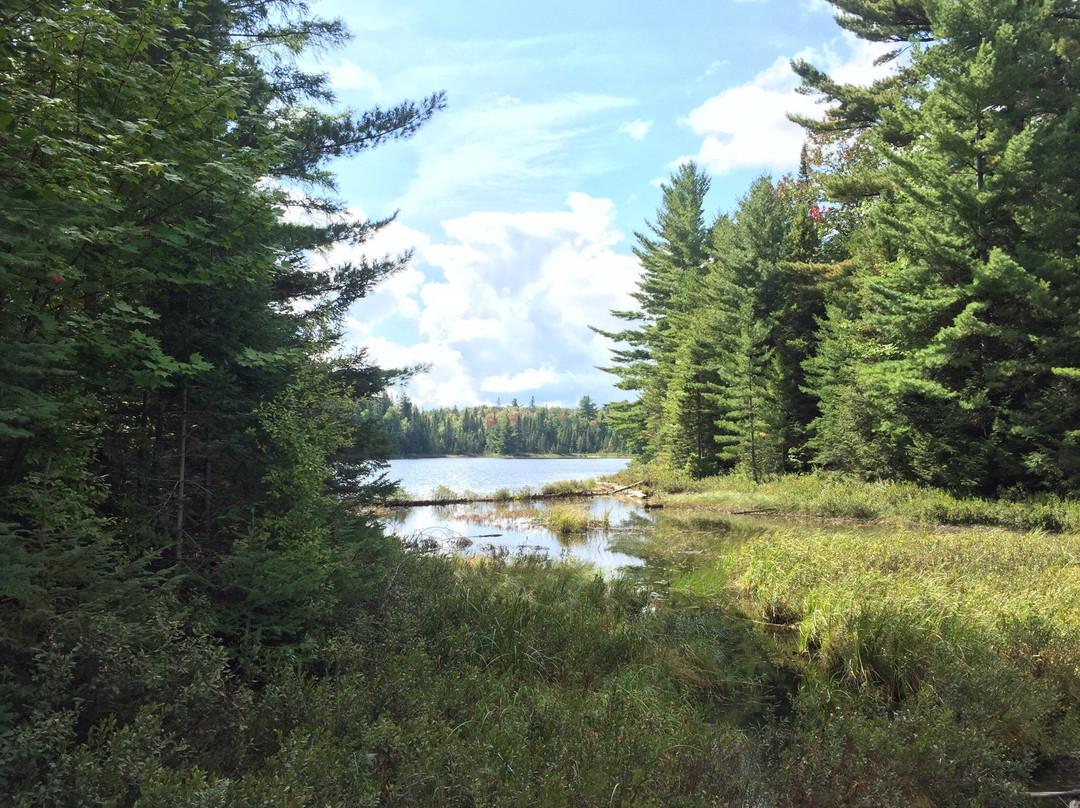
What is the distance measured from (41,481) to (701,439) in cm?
3504

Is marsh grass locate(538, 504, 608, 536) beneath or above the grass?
beneath

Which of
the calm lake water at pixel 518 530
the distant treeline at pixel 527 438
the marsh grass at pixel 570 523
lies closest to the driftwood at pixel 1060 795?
the calm lake water at pixel 518 530

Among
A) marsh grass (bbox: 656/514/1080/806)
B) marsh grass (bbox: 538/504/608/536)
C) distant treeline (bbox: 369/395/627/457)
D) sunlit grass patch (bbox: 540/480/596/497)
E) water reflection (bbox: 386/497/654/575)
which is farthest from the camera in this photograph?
distant treeline (bbox: 369/395/627/457)

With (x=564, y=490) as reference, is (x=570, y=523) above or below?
above

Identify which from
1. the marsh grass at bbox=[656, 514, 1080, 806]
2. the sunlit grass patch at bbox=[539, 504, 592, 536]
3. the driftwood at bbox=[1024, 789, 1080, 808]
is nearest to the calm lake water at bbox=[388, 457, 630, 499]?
the sunlit grass patch at bbox=[539, 504, 592, 536]

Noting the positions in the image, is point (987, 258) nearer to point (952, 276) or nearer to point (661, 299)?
point (952, 276)

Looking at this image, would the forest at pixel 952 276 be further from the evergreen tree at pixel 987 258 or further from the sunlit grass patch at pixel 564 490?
the sunlit grass patch at pixel 564 490

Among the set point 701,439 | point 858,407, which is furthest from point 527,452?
point 858,407

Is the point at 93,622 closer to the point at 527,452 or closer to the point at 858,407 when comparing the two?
the point at 858,407

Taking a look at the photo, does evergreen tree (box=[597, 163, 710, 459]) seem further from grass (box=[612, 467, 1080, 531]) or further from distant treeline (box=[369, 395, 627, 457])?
distant treeline (box=[369, 395, 627, 457])

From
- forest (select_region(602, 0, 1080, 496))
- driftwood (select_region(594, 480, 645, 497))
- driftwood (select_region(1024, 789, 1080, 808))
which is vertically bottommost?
driftwood (select_region(594, 480, 645, 497))

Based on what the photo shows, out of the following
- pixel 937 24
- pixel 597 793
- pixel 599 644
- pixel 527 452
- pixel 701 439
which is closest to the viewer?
pixel 597 793

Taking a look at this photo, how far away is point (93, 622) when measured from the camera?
371 centimetres

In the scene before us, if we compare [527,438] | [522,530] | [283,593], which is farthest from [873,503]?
[527,438]
